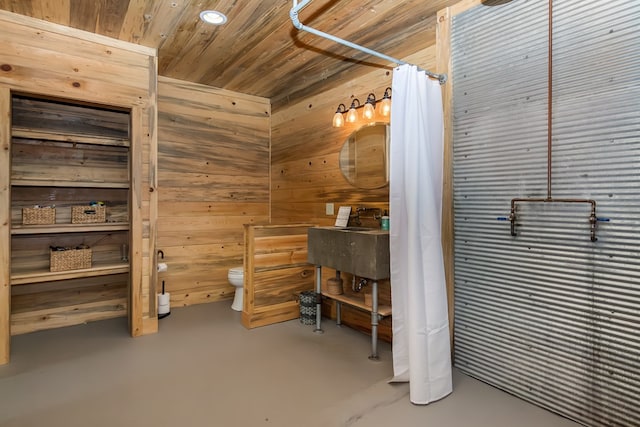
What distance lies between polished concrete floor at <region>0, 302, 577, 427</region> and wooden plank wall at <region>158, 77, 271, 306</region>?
0.98 metres

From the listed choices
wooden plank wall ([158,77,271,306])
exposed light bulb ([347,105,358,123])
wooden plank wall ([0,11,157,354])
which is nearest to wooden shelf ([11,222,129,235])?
wooden plank wall ([0,11,157,354])

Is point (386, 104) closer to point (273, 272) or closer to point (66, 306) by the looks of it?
point (273, 272)

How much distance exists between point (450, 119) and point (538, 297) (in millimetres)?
1246

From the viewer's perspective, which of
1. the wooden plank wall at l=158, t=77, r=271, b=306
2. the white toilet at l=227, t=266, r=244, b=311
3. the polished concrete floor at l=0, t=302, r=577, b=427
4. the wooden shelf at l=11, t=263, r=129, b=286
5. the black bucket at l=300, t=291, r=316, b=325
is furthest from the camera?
the wooden plank wall at l=158, t=77, r=271, b=306

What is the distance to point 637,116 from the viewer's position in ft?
5.47

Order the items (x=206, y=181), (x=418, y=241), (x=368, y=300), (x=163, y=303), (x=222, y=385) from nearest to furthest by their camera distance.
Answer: (x=418, y=241), (x=222, y=385), (x=368, y=300), (x=163, y=303), (x=206, y=181)

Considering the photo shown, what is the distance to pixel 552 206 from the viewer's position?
1952 millimetres

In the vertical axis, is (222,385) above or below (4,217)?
below

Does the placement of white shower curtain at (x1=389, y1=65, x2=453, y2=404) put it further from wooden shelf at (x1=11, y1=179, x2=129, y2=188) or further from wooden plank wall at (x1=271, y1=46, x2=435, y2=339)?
wooden shelf at (x1=11, y1=179, x2=129, y2=188)

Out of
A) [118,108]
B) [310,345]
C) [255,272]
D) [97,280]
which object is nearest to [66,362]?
[97,280]

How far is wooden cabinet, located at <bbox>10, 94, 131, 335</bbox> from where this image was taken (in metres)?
2.96

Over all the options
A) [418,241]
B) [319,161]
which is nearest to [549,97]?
[418,241]

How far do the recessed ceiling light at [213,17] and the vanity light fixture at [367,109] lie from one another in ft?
3.96

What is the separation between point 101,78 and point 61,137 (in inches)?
22.5
